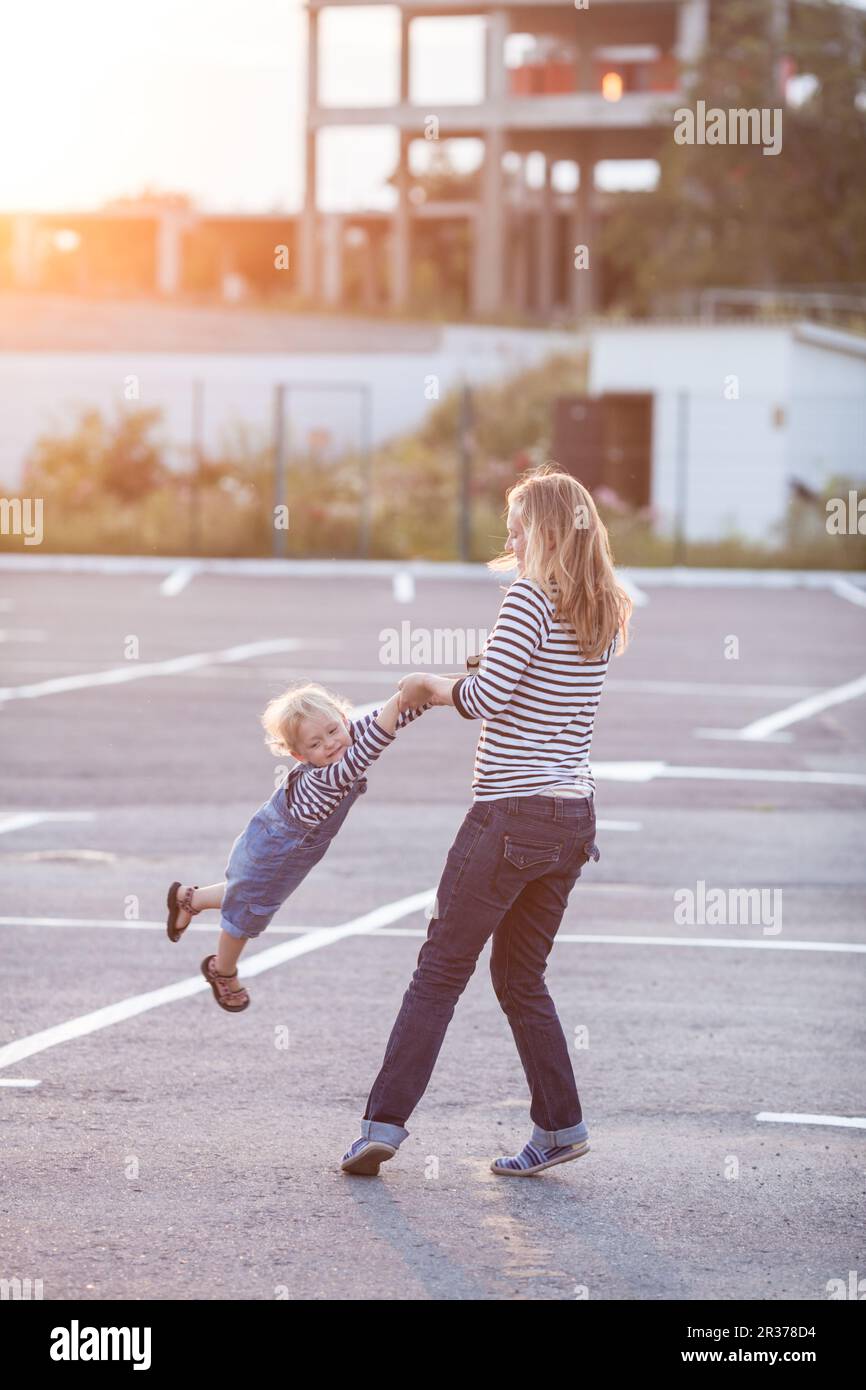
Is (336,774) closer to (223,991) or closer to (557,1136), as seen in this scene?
(223,991)

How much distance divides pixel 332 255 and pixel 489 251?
6196 mm

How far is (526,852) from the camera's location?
18.0 feet

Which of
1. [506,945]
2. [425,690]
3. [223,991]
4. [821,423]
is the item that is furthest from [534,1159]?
[821,423]

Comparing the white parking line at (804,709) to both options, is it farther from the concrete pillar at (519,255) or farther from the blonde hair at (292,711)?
the concrete pillar at (519,255)

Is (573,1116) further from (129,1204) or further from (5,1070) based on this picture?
(5,1070)

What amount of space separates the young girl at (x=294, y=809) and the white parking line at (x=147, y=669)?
1074cm

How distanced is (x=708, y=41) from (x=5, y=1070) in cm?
4695

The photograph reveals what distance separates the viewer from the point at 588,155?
57688 mm

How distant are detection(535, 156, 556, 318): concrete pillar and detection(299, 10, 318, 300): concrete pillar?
6.74m

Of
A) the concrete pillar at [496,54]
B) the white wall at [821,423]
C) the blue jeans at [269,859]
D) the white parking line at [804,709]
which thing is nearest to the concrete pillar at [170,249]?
the concrete pillar at [496,54]

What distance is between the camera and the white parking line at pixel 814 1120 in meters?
6.30

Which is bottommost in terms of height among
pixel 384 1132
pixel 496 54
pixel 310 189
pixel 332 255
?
pixel 384 1132
